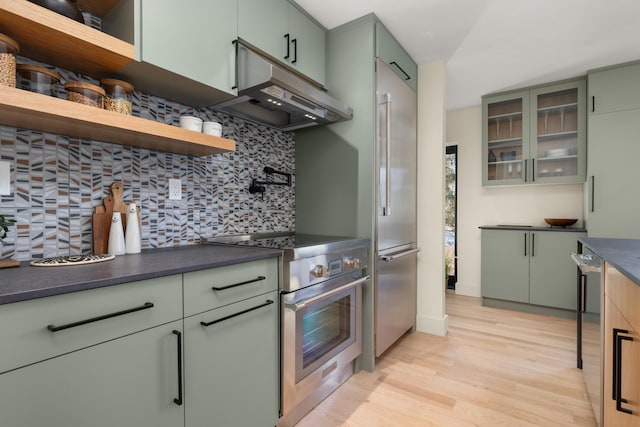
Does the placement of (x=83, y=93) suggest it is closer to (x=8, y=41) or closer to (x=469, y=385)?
(x=8, y=41)

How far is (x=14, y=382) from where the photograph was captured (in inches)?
29.5

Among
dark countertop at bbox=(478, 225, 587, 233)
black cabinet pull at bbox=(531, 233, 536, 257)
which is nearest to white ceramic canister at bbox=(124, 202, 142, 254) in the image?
dark countertop at bbox=(478, 225, 587, 233)

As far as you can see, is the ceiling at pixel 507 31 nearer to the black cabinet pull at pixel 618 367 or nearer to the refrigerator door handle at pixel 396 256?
the refrigerator door handle at pixel 396 256

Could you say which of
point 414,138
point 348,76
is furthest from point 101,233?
point 414,138

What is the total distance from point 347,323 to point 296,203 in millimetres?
997

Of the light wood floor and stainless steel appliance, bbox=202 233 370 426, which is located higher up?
stainless steel appliance, bbox=202 233 370 426

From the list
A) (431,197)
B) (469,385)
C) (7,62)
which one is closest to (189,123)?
(7,62)

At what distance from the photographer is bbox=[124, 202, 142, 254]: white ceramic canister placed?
1452 mm

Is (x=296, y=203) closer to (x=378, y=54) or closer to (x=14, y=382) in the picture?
(x=378, y=54)

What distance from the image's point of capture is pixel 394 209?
2.38m

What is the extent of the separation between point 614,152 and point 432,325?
2339 mm

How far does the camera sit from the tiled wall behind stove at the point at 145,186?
1.25 metres

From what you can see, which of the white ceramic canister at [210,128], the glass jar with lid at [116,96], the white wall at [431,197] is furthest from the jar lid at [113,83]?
the white wall at [431,197]

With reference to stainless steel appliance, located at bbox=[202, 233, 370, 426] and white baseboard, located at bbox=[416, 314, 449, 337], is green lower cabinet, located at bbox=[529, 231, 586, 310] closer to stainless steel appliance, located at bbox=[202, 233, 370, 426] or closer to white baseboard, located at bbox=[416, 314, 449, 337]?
white baseboard, located at bbox=[416, 314, 449, 337]
